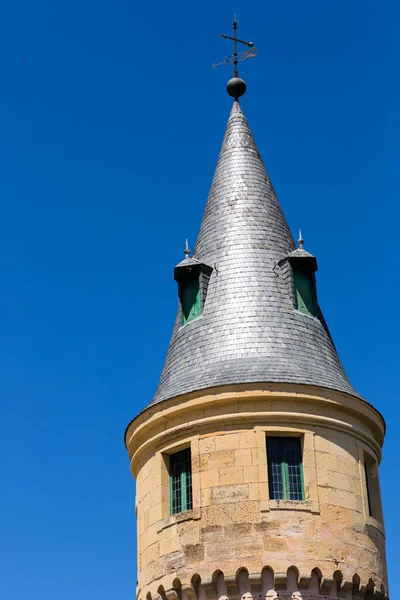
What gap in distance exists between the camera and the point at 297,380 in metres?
26.3

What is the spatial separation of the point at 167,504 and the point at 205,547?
1.83 m

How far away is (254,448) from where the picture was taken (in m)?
25.7

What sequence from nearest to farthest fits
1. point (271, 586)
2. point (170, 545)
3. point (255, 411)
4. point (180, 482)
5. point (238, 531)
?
point (271, 586) < point (238, 531) < point (170, 545) < point (255, 411) < point (180, 482)

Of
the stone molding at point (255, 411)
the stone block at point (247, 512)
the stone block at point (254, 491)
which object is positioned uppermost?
the stone molding at point (255, 411)

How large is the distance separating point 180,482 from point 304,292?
5.58m

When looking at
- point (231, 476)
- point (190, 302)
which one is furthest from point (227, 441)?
point (190, 302)

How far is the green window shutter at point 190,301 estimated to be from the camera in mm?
28969

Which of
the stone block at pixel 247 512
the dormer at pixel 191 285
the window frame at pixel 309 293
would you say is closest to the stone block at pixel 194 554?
the stone block at pixel 247 512

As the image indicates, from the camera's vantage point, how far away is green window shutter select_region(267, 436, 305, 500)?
83.8 feet

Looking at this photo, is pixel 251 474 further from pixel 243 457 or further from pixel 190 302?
pixel 190 302

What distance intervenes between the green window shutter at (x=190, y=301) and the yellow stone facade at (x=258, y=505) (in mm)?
2855

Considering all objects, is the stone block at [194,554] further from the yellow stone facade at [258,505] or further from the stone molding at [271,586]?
the stone molding at [271,586]

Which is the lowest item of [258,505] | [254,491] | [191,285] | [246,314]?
[258,505]

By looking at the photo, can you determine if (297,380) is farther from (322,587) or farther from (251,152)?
(251,152)
